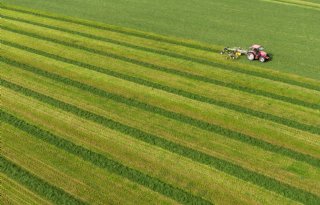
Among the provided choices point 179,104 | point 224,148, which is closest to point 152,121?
point 179,104

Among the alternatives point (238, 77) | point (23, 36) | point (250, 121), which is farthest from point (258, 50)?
point (23, 36)

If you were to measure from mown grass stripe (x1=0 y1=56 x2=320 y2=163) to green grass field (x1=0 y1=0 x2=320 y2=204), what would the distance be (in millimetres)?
66

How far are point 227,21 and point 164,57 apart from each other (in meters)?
10.0

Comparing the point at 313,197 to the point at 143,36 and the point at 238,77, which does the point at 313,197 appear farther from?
the point at 143,36

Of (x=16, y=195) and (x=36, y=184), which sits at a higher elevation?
(x=36, y=184)

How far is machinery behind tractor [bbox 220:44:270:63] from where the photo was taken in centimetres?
2825

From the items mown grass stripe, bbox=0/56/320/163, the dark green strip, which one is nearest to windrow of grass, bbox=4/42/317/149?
mown grass stripe, bbox=0/56/320/163

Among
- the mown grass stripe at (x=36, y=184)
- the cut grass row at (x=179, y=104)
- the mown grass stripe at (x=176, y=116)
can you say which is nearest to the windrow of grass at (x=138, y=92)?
the cut grass row at (x=179, y=104)

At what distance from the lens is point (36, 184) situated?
696 inches

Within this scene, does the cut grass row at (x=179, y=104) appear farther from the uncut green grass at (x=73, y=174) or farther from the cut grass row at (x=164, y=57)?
the uncut green grass at (x=73, y=174)

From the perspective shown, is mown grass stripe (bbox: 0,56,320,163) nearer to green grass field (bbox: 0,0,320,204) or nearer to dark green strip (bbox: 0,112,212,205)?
green grass field (bbox: 0,0,320,204)

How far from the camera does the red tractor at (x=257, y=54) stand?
28172mm

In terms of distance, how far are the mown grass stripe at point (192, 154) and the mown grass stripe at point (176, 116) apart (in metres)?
2.05

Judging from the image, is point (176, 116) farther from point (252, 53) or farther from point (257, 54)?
point (257, 54)
